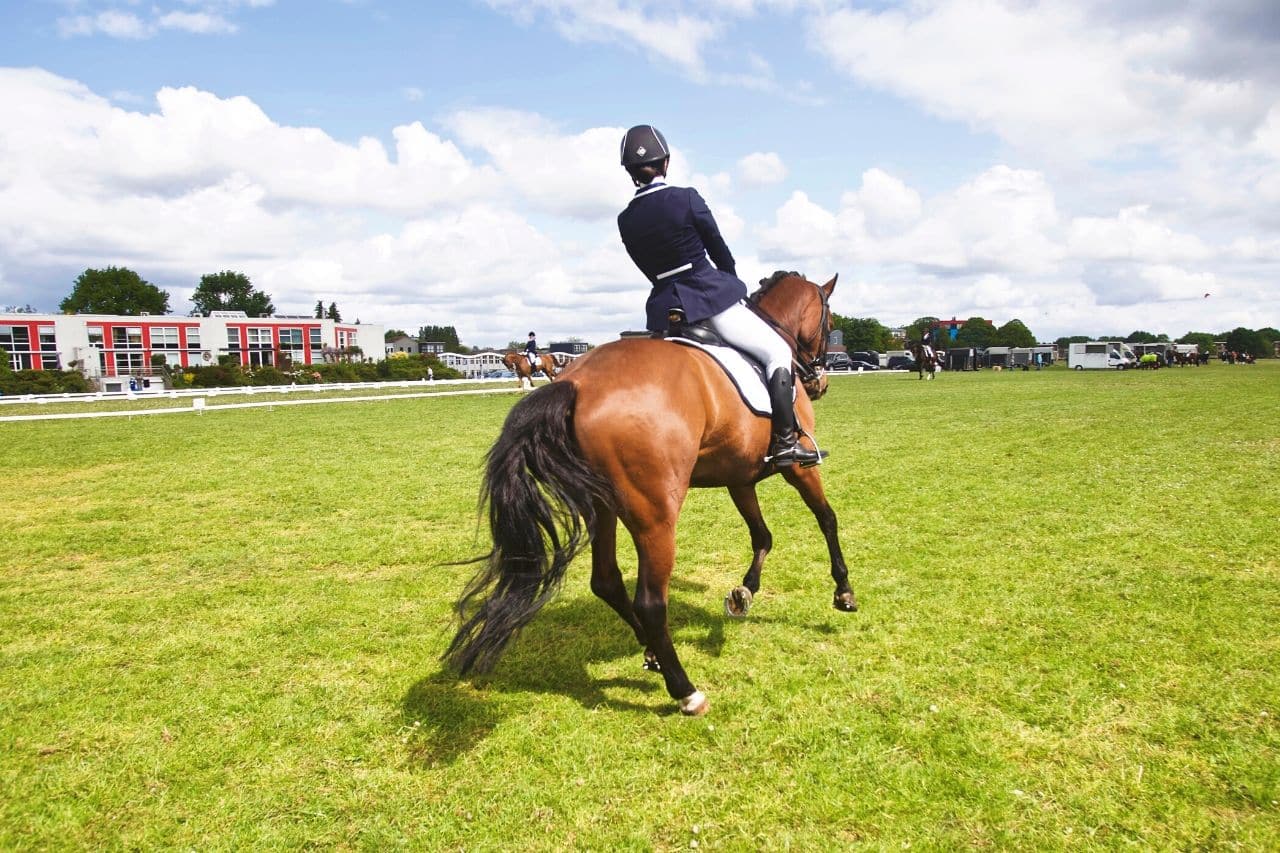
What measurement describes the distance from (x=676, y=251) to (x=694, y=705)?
10.4ft

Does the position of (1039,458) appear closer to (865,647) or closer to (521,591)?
(865,647)

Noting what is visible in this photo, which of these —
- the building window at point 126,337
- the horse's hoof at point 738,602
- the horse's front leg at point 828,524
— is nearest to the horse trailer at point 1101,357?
the horse's front leg at point 828,524

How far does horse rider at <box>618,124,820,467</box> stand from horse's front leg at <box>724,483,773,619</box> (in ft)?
2.81

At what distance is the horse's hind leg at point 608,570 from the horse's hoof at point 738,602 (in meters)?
0.89

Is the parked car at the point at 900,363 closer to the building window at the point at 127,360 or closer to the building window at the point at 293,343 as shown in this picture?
the building window at the point at 293,343

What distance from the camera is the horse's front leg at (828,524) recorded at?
5.76m

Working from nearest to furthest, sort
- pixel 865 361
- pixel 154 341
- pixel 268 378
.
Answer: pixel 268 378, pixel 865 361, pixel 154 341

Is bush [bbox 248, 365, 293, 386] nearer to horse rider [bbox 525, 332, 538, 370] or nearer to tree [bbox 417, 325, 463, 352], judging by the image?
horse rider [bbox 525, 332, 538, 370]

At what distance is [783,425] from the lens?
5312 mm

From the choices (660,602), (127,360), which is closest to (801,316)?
(660,602)

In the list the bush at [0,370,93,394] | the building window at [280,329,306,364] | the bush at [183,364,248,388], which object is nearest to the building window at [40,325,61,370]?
the building window at [280,329,306,364]

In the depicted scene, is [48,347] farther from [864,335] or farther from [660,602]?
[864,335]

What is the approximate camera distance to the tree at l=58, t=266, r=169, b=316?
380ft

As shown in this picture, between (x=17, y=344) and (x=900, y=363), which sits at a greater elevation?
(x=17, y=344)
